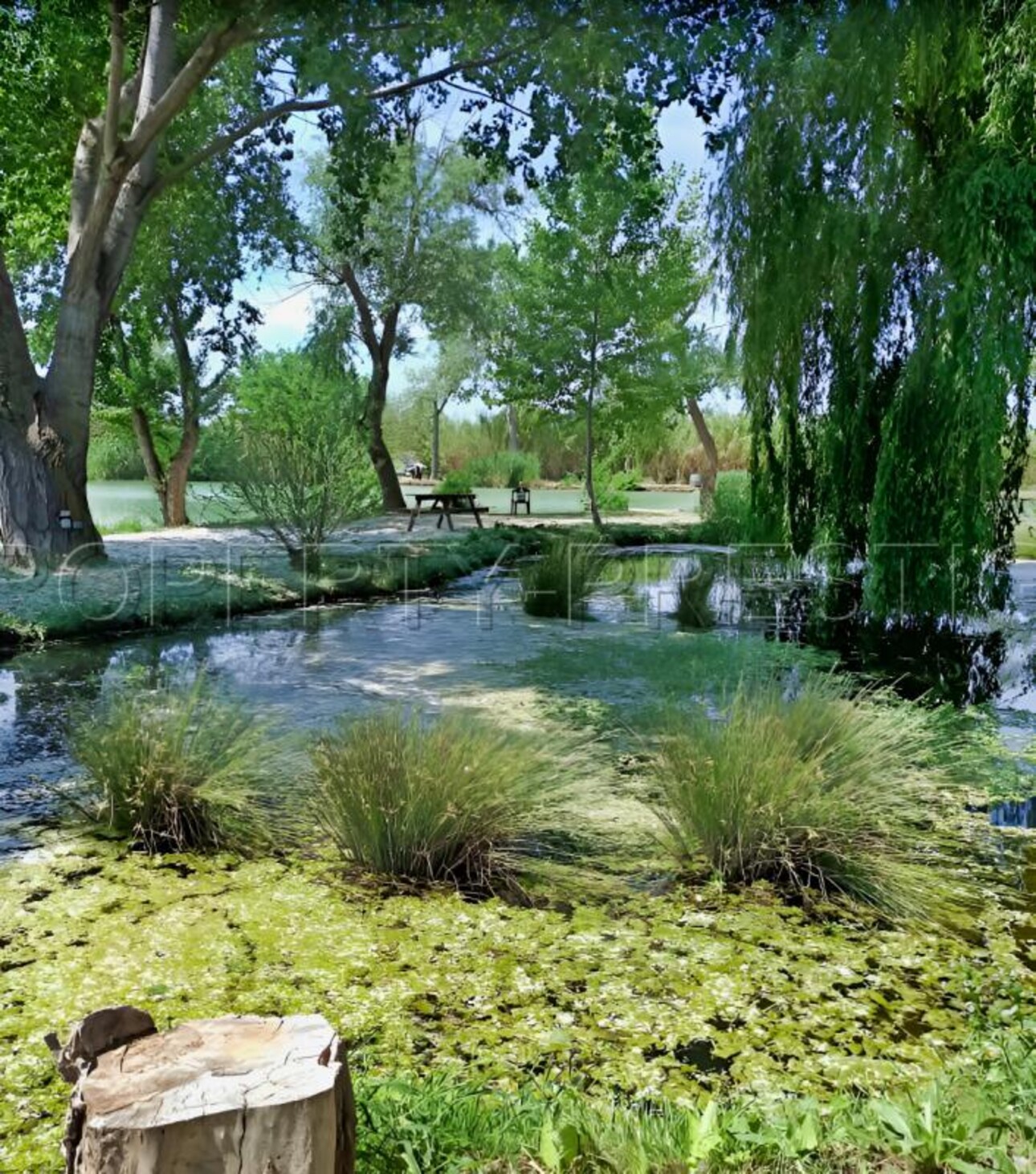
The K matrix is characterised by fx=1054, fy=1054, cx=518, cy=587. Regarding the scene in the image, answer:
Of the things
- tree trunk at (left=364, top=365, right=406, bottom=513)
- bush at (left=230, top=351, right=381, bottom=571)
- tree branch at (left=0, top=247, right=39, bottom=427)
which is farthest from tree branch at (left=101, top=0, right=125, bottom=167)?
tree trunk at (left=364, top=365, right=406, bottom=513)

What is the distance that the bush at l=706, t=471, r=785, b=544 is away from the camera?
8336mm

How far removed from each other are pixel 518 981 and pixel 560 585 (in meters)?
6.59

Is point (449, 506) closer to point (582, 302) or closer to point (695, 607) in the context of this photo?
point (582, 302)

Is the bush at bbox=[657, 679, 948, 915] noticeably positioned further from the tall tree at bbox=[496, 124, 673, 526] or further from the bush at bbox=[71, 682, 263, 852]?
the tall tree at bbox=[496, 124, 673, 526]

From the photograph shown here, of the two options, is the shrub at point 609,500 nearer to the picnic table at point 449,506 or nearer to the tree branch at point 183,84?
the picnic table at point 449,506

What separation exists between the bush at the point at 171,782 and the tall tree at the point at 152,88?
6.64m

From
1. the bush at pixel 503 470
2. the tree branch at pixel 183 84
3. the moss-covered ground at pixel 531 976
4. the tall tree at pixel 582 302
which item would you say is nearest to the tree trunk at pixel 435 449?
the bush at pixel 503 470

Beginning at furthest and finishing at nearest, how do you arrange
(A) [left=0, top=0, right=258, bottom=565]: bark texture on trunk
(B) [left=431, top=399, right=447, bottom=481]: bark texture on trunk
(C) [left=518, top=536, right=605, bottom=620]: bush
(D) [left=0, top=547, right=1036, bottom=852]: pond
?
(B) [left=431, top=399, right=447, bottom=481]: bark texture on trunk → (A) [left=0, top=0, right=258, bottom=565]: bark texture on trunk → (C) [left=518, top=536, right=605, bottom=620]: bush → (D) [left=0, top=547, right=1036, bottom=852]: pond

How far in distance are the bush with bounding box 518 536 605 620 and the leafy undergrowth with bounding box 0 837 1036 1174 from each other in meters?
5.79

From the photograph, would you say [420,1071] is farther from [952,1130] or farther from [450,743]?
[450,743]

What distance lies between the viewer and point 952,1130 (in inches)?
70.5

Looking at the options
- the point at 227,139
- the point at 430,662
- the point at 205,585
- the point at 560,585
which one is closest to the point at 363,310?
the point at 227,139

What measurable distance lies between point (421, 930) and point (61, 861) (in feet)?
4.40

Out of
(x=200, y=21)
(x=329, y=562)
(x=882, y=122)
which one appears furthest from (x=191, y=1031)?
(x=200, y=21)
